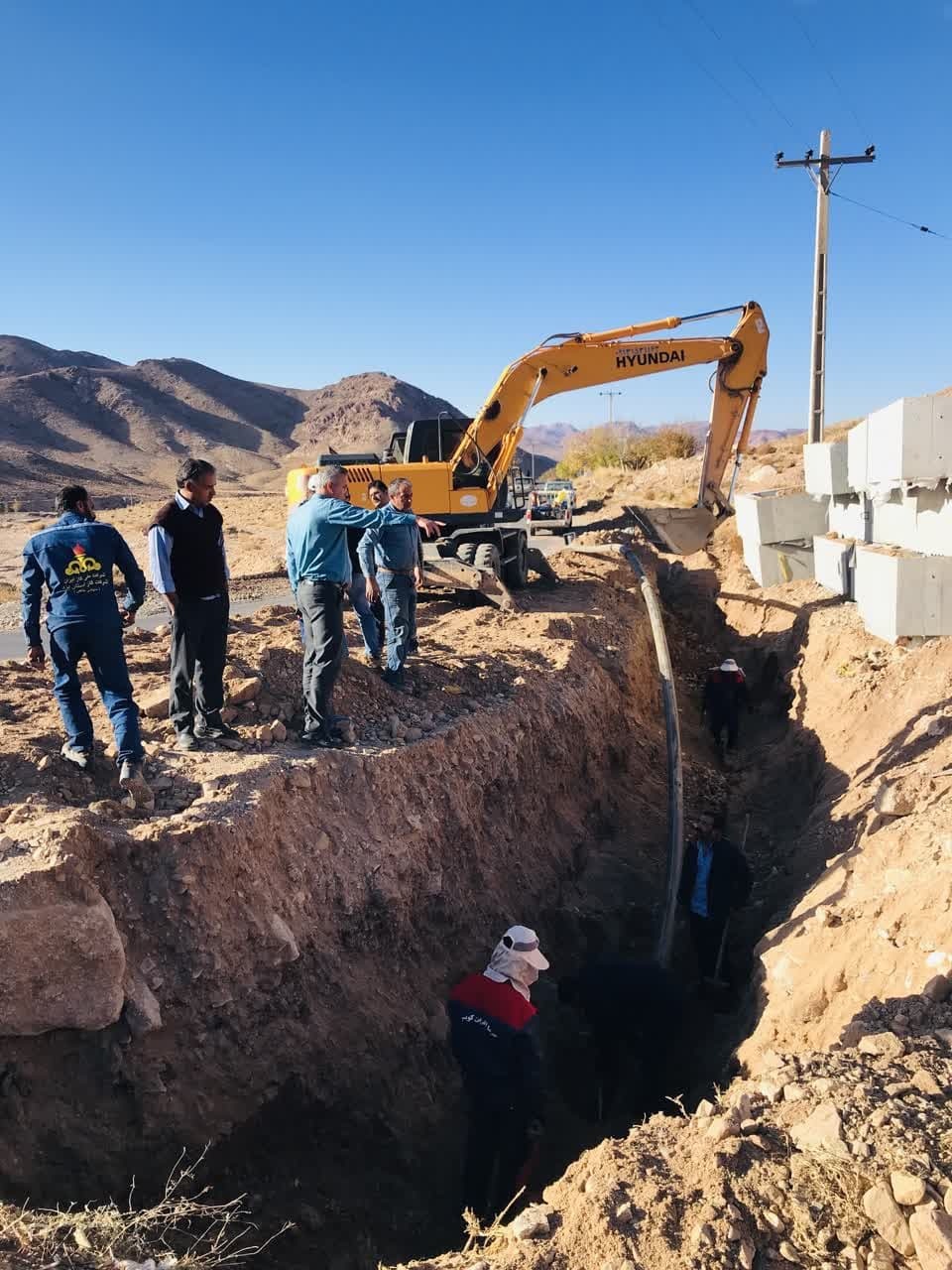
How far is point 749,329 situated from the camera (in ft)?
40.8

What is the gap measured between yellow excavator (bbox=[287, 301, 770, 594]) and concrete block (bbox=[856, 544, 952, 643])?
4050 millimetres

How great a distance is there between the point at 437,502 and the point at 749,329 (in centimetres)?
539

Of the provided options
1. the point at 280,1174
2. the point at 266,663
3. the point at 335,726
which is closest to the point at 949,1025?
the point at 280,1174

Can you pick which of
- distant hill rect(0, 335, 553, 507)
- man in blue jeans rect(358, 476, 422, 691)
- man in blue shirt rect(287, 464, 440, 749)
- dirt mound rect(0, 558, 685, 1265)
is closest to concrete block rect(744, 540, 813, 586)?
dirt mound rect(0, 558, 685, 1265)

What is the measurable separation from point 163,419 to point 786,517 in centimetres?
8005

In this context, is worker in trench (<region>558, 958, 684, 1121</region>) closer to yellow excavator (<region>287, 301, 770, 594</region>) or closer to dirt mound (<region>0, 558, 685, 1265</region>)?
dirt mound (<region>0, 558, 685, 1265</region>)

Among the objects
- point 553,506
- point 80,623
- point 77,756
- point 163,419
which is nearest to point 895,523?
point 80,623

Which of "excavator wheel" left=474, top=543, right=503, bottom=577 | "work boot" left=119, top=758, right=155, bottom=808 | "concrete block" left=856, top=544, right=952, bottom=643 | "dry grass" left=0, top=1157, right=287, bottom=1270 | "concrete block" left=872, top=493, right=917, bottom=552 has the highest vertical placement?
"concrete block" left=872, top=493, right=917, bottom=552

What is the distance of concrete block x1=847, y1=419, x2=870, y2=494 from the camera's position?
448 inches

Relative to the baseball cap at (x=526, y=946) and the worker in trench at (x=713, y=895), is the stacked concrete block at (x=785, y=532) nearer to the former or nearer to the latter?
the worker in trench at (x=713, y=895)

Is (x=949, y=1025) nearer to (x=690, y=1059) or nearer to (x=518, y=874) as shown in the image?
(x=690, y=1059)

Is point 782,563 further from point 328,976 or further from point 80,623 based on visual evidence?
point 80,623

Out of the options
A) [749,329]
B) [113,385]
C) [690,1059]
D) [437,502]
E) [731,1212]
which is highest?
[113,385]

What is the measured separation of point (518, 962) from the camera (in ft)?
14.7
